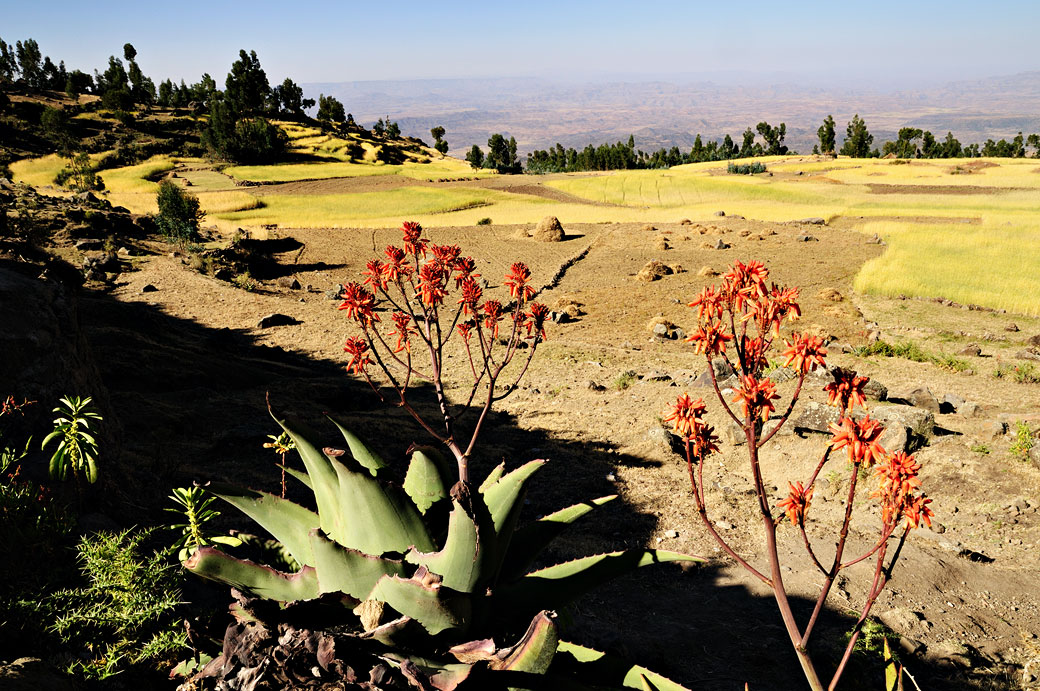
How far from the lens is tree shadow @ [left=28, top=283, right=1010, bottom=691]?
4.09 m

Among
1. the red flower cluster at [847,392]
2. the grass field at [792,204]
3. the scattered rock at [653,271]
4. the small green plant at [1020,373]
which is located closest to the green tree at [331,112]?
the grass field at [792,204]

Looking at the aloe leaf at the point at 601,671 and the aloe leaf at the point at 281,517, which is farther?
the aloe leaf at the point at 281,517

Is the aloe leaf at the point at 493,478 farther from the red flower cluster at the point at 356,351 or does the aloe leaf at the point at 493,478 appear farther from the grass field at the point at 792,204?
the grass field at the point at 792,204

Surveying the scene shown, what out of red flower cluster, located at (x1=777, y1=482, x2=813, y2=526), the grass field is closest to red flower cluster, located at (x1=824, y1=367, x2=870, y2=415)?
red flower cluster, located at (x1=777, y1=482, x2=813, y2=526)

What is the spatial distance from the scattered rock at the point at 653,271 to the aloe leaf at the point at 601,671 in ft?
69.1

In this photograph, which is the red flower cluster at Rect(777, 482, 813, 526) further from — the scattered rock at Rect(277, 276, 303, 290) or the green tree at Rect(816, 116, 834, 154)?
the green tree at Rect(816, 116, 834, 154)

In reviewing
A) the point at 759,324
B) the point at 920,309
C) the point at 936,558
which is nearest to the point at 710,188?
the point at 920,309

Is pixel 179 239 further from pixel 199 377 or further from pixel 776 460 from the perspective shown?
pixel 776 460

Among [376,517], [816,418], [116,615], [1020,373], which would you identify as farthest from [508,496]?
[1020,373]

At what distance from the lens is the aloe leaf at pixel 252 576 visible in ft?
5.79

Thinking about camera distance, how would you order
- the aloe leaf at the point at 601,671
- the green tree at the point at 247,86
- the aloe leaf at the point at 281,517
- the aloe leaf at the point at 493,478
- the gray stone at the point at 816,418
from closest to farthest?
the aloe leaf at the point at 601,671 < the aloe leaf at the point at 281,517 < the aloe leaf at the point at 493,478 < the gray stone at the point at 816,418 < the green tree at the point at 247,86

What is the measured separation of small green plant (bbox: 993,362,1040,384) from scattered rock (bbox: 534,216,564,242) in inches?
812

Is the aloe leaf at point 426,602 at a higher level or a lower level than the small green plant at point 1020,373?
higher

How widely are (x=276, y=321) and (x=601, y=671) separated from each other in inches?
655
